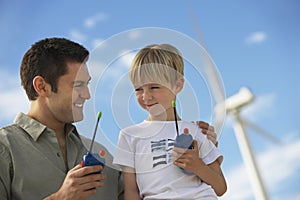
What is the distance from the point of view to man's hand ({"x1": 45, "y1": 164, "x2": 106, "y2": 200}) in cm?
139

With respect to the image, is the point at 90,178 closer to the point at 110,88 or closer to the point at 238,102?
the point at 110,88

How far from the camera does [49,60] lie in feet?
6.54

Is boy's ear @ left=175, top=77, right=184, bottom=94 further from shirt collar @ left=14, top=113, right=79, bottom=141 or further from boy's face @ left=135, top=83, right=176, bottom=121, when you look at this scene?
shirt collar @ left=14, top=113, right=79, bottom=141

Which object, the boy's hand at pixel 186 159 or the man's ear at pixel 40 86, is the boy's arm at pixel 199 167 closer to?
the boy's hand at pixel 186 159

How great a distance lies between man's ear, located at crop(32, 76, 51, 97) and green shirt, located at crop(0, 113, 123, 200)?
0.13m

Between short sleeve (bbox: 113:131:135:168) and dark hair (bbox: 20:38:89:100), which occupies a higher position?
dark hair (bbox: 20:38:89:100)

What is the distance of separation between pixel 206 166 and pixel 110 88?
0.39 meters

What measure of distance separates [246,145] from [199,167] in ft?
19.2

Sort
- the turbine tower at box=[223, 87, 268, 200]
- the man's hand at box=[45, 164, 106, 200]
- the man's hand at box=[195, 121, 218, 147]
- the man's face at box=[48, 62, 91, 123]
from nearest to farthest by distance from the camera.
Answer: the man's hand at box=[45, 164, 106, 200], the man's hand at box=[195, 121, 218, 147], the man's face at box=[48, 62, 91, 123], the turbine tower at box=[223, 87, 268, 200]

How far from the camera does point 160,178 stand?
1.52m

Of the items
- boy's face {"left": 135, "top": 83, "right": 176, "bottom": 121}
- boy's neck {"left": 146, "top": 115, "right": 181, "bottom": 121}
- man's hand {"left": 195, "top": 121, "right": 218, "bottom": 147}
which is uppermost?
boy's face {"left": 135, "top": 83, "right": 176, "bottom": 121}

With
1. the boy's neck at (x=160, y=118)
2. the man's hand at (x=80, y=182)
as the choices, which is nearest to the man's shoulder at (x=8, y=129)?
the man's hand at (x=80, y=182)

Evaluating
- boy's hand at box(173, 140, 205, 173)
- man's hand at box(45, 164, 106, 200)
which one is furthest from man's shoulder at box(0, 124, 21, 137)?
boy's hand at box(173, 140, 205, 173)

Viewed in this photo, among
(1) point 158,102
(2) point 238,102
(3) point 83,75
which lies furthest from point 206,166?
(2) point 238,102
